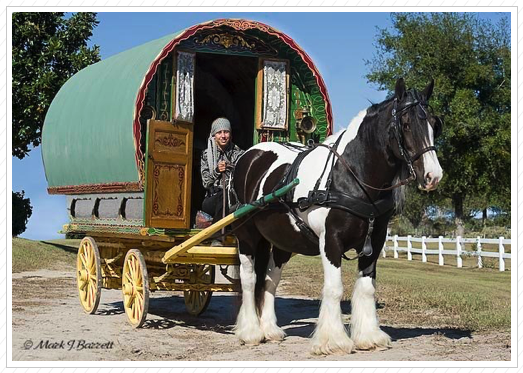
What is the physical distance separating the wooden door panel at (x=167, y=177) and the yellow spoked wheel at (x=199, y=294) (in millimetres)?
1140

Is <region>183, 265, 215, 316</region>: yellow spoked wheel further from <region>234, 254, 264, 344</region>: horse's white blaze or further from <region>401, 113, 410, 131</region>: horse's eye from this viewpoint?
<region>401, 113, 410, 131</region>: horse's eye

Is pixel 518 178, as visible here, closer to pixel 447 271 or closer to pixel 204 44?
pixel 204 44

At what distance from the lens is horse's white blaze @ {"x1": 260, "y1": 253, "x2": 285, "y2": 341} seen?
352 inches

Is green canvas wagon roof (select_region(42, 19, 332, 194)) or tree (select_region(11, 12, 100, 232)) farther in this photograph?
tree (select_region(11, 12, 100, 232))

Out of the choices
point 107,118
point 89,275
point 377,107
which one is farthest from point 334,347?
point 89,275

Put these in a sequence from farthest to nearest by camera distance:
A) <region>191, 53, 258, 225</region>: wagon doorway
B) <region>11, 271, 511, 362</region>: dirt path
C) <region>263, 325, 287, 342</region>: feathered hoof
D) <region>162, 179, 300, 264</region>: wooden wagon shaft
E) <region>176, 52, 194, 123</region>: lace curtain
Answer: <region>191, 53, 258, 225</region>: wagon doorway < <region>176, 52, 194, 123</region>: lace curtain < <region>263, 325, 287, 342</region>: feathered hoof < <region>162, 179, 300, 264</region>: wooden wagon shaft < <region>11, 271, 511, 362</region>: dirt path

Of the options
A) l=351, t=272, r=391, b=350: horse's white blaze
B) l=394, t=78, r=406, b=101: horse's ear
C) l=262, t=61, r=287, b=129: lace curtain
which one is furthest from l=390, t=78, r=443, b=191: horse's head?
l=262, t=61, r=287, b=129: lace curtain

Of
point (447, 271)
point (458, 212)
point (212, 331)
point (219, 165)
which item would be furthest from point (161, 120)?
point (458, 212)

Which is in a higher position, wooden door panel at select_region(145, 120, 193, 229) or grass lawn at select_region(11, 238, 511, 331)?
wooden door panel at select_region(145, 120, 193, 229)

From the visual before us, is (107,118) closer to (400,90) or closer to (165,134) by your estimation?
(165,134)

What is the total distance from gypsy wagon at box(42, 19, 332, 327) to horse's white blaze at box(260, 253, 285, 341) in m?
0.47

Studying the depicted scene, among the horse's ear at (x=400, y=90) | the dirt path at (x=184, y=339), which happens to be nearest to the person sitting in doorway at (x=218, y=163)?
the dirt path at (x=184, y=339)

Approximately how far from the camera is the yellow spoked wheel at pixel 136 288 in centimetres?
974

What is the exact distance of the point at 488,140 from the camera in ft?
110
